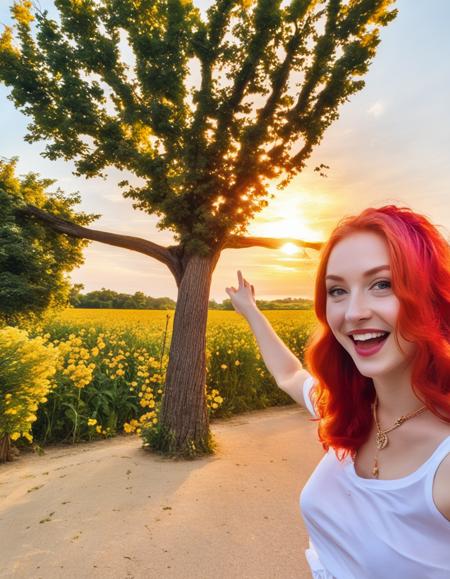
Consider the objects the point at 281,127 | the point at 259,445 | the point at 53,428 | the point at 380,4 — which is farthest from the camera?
the point at 53,428

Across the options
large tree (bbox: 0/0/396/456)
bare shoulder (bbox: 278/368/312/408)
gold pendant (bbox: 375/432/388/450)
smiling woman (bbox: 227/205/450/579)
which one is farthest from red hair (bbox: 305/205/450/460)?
large tree (bbox: 0/0/396/456)

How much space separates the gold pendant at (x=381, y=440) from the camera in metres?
1.42

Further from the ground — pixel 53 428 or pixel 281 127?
pixel 281 127

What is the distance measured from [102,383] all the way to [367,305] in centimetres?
679

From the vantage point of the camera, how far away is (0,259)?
5.00 m

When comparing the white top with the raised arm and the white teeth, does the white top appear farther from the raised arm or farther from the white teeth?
the raised arm

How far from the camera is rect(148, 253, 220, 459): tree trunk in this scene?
550 centimetres

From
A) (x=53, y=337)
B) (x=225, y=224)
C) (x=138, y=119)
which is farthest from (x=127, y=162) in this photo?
(x=53, y=337)

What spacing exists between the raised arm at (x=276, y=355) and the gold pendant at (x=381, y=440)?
1.91 feet

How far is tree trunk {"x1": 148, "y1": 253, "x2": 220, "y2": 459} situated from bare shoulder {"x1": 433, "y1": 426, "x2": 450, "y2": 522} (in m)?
4.60

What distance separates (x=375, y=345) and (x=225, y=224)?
4.05m

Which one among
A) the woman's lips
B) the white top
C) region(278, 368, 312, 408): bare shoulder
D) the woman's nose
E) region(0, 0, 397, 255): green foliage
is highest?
region(0, 0, 397, 255): green foliage

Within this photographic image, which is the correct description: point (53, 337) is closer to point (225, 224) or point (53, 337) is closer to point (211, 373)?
point (211, 373)

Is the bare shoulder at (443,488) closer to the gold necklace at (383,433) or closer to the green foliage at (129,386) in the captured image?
the gold necklace at (383,433)
